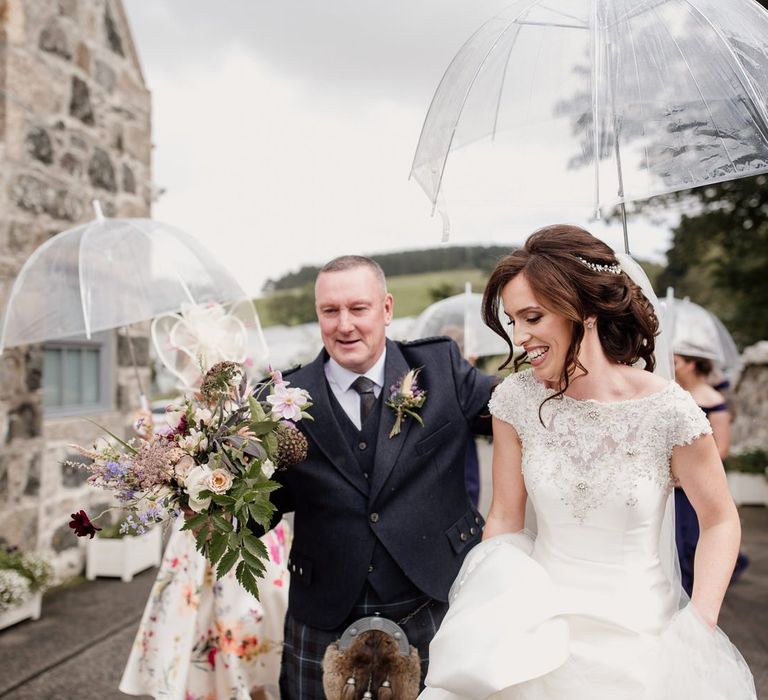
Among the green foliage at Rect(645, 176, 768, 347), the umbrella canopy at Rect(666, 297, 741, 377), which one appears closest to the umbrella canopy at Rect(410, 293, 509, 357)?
the umbrella canopy at Rect(666, 297, 741, 377)

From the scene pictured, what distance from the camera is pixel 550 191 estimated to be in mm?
2385

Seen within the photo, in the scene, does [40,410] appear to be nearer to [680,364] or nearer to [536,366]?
[680,364]

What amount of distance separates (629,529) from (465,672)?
0.61m

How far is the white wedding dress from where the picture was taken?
175cm

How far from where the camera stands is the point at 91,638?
517cm

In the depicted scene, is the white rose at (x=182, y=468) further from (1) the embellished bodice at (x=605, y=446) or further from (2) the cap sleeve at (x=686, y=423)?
(2) the cap sleeve at (x=686, y=423)

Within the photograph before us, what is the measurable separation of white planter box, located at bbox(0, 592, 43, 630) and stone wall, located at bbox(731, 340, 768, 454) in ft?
33.7

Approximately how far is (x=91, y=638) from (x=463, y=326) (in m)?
3.50

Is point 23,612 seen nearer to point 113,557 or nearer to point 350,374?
point 113,557

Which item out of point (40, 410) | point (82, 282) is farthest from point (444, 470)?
point (40, 410)

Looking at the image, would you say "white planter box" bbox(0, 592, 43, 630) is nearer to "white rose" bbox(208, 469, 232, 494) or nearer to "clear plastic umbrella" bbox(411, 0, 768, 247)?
"white rose" bbox(208, 469, 232, 494)

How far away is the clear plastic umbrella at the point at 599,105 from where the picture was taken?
83.4 inches

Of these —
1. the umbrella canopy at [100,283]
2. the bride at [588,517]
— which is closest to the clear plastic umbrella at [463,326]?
the umbrella canopy at [100,283]

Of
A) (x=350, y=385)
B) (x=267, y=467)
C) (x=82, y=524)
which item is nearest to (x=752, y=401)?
(x=350, y=385)
